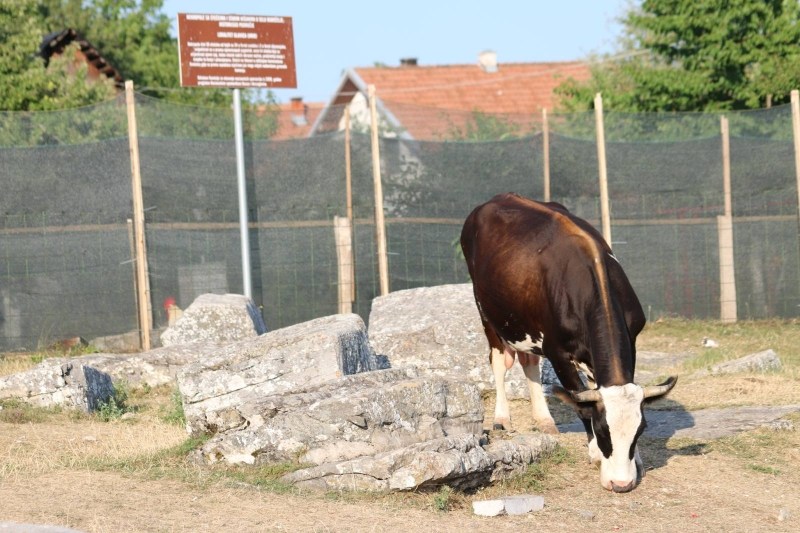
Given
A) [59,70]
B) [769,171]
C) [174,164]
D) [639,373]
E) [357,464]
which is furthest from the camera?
[59,70]

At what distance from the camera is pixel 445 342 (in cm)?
1155

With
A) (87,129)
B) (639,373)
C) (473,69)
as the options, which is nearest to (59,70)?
(87,129)

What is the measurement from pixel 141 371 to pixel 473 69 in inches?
1414

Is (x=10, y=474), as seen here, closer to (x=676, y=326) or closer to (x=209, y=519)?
(x=209, y=519)

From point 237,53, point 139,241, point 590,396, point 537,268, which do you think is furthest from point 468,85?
point 590,396

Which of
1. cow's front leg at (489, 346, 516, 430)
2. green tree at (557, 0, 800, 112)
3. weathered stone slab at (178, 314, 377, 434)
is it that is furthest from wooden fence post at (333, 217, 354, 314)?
green tree at (557, 0, 800, 112)

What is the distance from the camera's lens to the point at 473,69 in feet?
152

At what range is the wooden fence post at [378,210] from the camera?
15.6 metres

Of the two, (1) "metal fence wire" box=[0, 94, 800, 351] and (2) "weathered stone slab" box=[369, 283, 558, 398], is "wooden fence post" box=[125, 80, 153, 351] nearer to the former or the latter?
(1) "metal fence wire" box=[0, 94, 800, 351]

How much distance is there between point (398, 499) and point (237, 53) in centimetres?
1013

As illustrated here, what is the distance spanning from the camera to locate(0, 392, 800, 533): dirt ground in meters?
6.47

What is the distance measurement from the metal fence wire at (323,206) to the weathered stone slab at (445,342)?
12.0 ft

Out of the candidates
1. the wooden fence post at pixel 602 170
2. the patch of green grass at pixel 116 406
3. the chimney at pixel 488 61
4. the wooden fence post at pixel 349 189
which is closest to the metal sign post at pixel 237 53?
the wooden fence post at pixel 349 189

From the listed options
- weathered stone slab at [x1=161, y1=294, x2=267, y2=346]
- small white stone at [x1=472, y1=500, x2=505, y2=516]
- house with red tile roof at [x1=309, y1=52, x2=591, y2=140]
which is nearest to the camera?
small white stone at [x1=472, y1=500, x2=505, y2=516]
